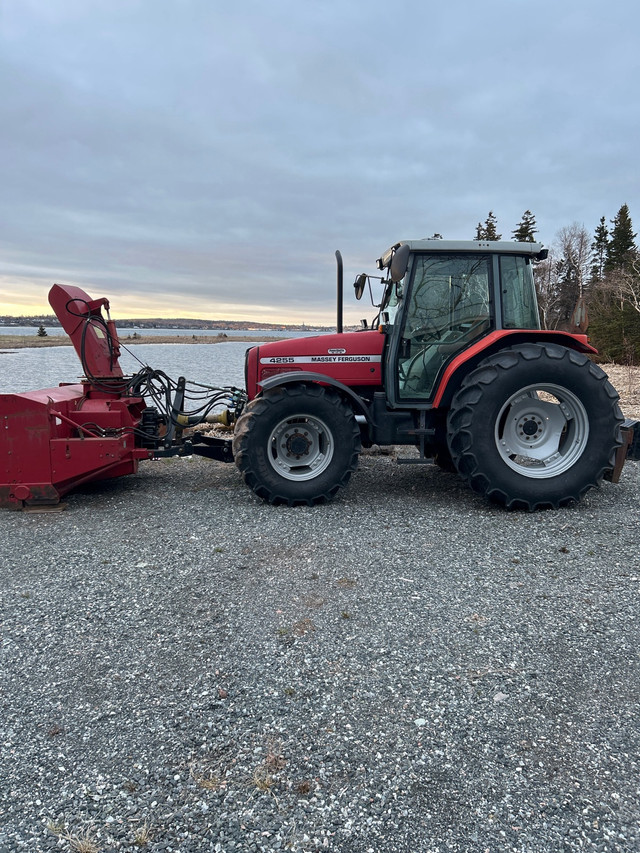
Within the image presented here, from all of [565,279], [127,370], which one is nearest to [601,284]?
[565,279]

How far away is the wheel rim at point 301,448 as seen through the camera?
5453 millimetres

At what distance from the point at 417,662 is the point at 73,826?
5.38ft

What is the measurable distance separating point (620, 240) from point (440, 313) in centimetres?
5212

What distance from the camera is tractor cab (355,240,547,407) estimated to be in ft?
17.8

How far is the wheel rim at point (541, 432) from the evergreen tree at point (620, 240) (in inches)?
1896

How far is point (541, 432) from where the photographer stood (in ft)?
18.2

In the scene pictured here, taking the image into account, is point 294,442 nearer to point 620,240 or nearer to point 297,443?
point 297,443

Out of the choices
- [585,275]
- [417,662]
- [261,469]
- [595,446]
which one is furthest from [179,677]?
[585,275]

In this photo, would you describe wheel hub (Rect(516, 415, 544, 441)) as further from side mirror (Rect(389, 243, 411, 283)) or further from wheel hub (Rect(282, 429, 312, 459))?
wheel hub (Rect(282, 429, 312, 459))

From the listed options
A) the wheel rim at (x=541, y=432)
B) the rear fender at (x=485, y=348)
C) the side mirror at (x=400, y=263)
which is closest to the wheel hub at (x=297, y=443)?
the rear fender at (x=485, y=348)

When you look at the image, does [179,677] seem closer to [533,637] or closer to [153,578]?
[153,578]

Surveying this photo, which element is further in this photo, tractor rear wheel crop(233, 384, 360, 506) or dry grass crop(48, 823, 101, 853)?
tractor rear wheel crop(233, 384, 360, 506)

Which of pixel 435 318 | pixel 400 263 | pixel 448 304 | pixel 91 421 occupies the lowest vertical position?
pixel 91 421

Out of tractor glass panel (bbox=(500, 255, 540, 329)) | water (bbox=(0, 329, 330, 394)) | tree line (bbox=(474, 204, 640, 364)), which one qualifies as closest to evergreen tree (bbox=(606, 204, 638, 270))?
tree line (bbox=(474, 204, 640, 364))
